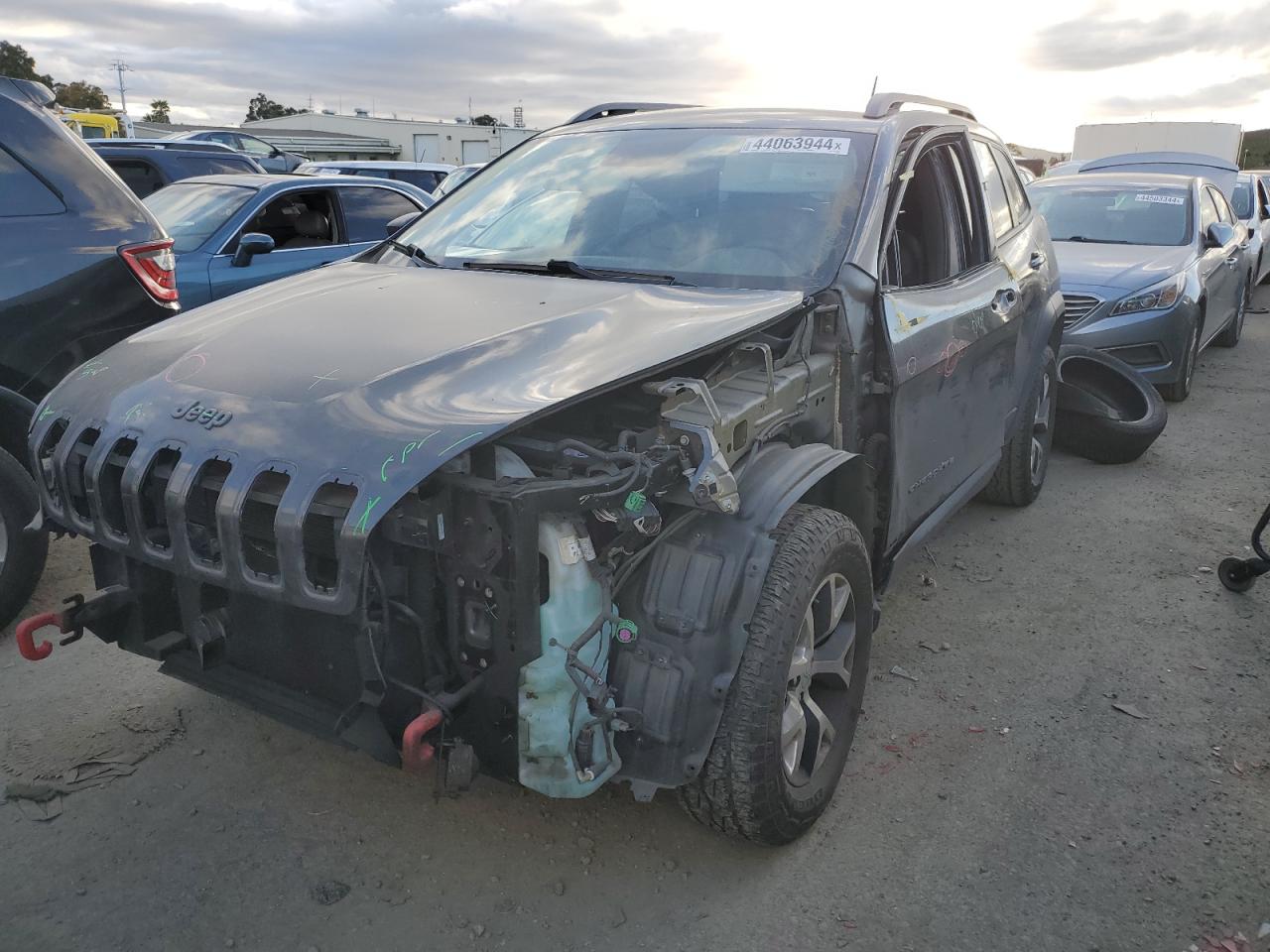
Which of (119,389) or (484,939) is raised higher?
(119,389)

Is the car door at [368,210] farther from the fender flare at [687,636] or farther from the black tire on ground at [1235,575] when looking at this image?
the black tire on ground at [1235,575]

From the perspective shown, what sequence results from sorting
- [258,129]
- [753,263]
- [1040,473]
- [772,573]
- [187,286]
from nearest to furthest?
[772,573] → [753,263] → [1040,473] → [187,286] → [258,129]

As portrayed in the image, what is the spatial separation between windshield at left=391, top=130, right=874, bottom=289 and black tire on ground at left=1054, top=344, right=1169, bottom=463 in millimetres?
3385

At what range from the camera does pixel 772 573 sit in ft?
8.09

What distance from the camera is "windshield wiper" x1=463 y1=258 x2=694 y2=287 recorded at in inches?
124

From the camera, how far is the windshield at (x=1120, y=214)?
8.27 metres

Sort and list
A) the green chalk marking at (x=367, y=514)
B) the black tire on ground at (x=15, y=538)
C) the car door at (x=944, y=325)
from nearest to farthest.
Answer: the green chalk marking at (x=367, y=514), the car door at (x=944, y=325), the black tire on ground at (x=15, y=538)

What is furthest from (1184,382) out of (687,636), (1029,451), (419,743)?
(419,743)

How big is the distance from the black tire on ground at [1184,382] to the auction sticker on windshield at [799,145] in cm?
533

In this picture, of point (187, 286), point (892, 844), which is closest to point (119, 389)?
point (892, 844)

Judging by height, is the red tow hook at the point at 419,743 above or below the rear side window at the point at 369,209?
below

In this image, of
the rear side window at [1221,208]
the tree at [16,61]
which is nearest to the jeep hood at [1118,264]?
the rear side window at [1221,208]

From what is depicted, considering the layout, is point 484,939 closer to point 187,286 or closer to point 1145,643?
point 1145,643

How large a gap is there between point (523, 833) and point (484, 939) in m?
0.39
